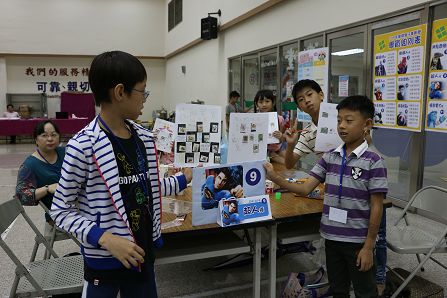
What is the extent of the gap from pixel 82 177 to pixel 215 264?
2028 millimetres

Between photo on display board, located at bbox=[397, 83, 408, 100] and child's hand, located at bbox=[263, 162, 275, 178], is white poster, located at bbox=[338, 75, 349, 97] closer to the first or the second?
photo on display board, located at bbox=[397, 83, 408, 100]

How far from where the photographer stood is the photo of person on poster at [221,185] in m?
1.81

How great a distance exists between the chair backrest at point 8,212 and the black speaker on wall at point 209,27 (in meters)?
7.83

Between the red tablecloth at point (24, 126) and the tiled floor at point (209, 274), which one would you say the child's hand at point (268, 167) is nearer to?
the tiled floor at point (209, 274)

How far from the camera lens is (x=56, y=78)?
14414 mm

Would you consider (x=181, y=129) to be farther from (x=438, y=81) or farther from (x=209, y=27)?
(x=209, y=27)

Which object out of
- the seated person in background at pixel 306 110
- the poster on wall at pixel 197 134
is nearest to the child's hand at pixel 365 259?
the seated person in background at pixel 306 110

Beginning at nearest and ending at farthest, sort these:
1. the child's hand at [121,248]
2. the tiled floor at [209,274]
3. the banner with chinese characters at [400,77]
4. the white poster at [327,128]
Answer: the child's hand at [121,248], the white poster at [327,128], the tiled floor at [209,274], the banner with chinese characters at [400,77]

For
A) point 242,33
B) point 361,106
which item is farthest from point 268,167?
point 242,33

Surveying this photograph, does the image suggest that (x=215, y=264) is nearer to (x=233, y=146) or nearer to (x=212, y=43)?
(x=233, y=146)

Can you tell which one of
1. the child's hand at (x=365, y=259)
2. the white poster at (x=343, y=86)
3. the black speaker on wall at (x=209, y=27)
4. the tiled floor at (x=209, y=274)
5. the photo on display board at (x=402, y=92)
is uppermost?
the black speaker on wall at (x=209, y=27)

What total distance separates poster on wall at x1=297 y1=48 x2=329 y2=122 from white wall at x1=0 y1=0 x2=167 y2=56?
9.94 meters

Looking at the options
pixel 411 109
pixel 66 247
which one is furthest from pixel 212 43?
pixel 66 247

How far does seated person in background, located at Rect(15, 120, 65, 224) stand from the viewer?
2.41m
